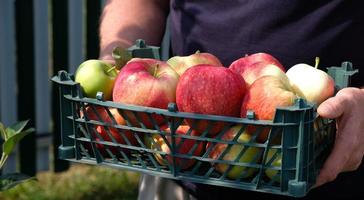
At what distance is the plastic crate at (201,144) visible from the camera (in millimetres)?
1400

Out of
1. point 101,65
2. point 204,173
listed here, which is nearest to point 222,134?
point 204,173

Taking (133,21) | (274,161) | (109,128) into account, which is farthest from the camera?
(133,21)

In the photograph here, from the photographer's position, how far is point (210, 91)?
153cm

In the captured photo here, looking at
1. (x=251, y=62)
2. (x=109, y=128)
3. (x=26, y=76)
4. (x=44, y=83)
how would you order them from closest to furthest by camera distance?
(x=109, y=128) < (x=251, y=62) < (x=26, y=76) < (x=44, y=83)

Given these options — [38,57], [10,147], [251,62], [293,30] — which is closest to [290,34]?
[293,30]

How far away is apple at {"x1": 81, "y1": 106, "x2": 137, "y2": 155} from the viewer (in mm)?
1532

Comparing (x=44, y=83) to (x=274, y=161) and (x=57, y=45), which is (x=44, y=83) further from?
(x=274, y=161)

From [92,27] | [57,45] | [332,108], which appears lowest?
[57,45]

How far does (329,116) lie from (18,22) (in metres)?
3.41

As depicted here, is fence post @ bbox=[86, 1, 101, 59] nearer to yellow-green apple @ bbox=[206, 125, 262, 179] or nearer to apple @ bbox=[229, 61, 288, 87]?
apple @ bbox=[229, 61, 288, 87]

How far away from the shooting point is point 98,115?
1.54 metres

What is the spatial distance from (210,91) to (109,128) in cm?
22

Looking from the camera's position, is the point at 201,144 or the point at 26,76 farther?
the point at 26,76


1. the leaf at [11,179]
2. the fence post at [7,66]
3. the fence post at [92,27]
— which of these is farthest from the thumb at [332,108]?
the fence post at [92,27]
